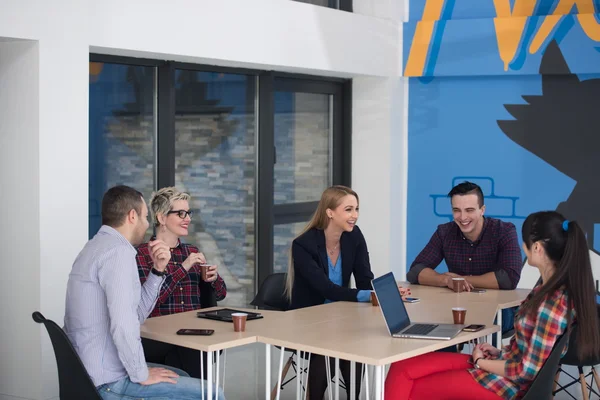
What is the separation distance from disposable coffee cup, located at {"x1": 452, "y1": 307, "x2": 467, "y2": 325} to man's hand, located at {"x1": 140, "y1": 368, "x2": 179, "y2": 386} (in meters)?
1.33

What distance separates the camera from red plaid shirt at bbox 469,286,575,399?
3.40 m

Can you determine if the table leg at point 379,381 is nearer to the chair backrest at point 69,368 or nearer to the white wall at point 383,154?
the chair backrest at point 69,368

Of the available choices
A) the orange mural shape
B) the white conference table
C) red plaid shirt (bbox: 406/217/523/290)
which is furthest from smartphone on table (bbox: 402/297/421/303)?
the orange mural shape

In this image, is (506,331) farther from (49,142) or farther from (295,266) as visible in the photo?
(49,142)

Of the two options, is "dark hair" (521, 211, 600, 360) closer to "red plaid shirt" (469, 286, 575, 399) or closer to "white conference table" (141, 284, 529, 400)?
"red plaid shirt" (469, 286, 575, 399)

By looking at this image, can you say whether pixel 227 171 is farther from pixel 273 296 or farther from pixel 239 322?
pixel 239 322

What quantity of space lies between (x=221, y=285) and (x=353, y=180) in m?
3.30

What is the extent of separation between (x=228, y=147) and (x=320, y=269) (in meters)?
2.26

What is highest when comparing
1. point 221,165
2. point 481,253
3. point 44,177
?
point 221,165

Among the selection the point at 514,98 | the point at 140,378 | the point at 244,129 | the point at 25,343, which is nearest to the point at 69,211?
the point at 25,343

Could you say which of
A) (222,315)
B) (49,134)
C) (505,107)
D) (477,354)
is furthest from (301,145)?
(477,354)

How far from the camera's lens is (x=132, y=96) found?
6.06m

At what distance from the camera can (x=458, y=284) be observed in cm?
514

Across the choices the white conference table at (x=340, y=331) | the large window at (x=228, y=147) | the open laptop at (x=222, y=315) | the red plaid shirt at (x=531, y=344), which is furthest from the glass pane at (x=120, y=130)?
the red plaid shirt at (x=531, y=344)
